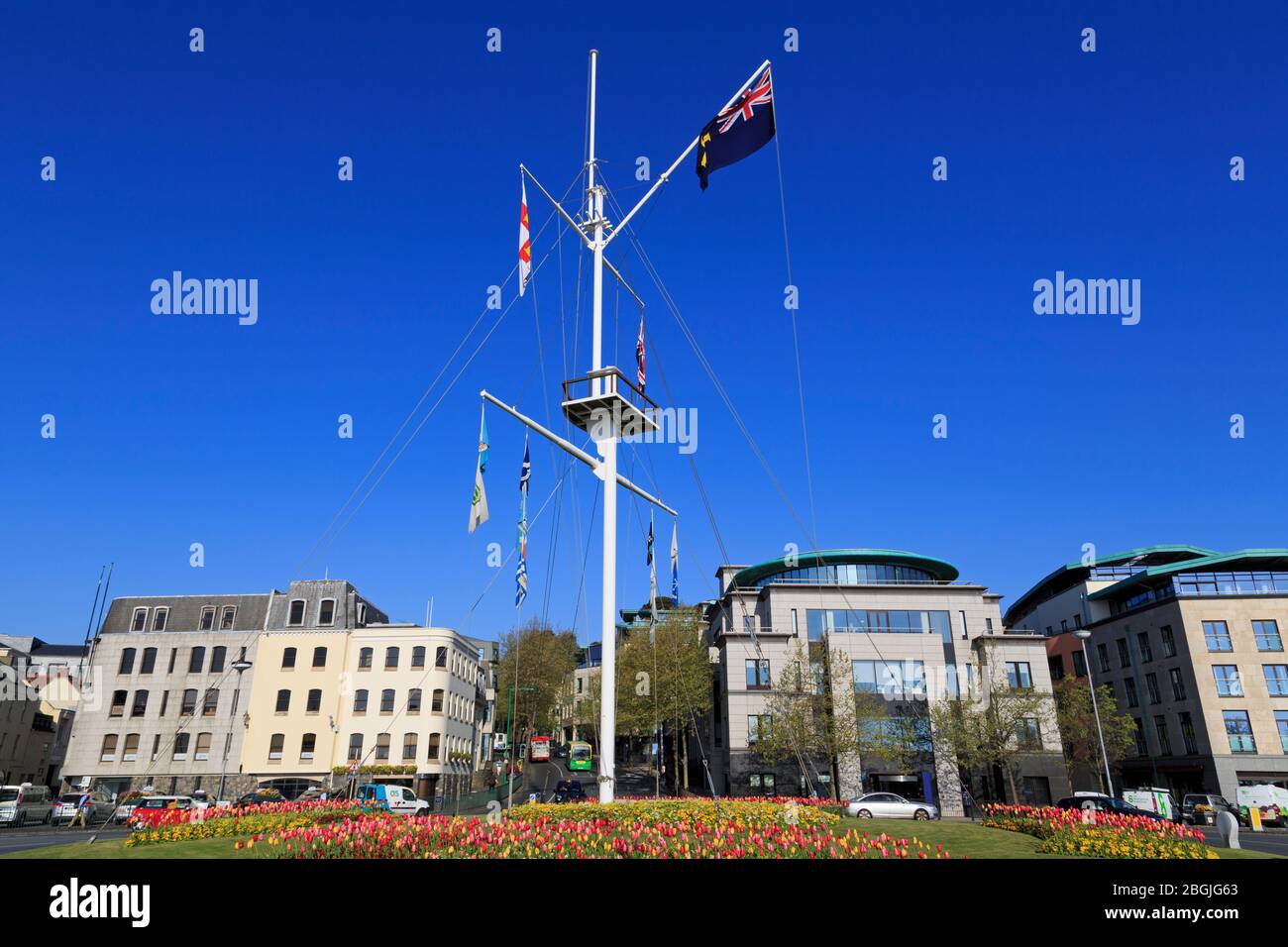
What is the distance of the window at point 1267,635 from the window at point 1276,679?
1.40m

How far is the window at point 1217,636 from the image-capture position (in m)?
59.1

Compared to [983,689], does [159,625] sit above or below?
above

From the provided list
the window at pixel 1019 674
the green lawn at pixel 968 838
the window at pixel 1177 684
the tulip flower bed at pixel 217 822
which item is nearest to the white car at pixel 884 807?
the green lawn at pixel 968 838

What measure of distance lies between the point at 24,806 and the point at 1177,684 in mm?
80037

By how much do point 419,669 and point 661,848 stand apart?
50.5 meters

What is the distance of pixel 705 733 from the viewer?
67.7m

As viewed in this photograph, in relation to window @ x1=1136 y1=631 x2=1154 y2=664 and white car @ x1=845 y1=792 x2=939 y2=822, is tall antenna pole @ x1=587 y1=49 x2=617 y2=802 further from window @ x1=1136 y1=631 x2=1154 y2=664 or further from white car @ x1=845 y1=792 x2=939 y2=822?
window @ x1=1136 y1=631 x2=1154 y2=664

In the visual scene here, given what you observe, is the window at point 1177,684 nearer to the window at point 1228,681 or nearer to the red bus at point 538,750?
the window at point 1228,681

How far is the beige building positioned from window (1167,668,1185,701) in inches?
3.1

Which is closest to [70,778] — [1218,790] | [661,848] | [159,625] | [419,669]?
[159,625]

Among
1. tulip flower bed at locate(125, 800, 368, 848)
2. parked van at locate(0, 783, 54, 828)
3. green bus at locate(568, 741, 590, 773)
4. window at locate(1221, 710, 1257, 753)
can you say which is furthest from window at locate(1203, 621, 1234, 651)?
parked van at locate(0, 783, 54, 828)

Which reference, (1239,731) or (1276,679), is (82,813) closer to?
(1239,731)
